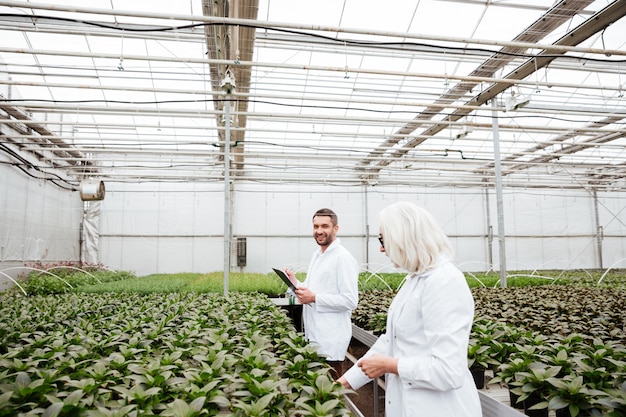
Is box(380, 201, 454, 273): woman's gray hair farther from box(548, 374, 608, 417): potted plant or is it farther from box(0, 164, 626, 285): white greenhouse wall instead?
box(0, 164, 626, 285): white greenhouse wall

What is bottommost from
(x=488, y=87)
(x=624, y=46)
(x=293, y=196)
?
(x=293, y=196)

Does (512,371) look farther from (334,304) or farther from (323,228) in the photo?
(323,228)

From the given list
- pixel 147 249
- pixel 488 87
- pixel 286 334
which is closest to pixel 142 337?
pixel 286 334

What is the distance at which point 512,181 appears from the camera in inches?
668

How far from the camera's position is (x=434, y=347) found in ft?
4.84

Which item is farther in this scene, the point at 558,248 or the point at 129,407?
the point at 558,248

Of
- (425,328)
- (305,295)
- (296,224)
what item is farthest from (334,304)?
(296,224)

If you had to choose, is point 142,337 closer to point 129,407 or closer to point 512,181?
point 129,407

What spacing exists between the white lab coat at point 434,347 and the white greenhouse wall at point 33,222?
863 centimetres

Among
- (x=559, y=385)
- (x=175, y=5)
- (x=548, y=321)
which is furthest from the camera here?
(x=175, y=5)

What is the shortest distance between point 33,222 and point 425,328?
12.2 meters

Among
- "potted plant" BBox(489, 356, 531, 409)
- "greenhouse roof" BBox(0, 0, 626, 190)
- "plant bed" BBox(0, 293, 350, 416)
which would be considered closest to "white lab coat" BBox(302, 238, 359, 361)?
"plant bed" BBox(0, 293, 350, 416)

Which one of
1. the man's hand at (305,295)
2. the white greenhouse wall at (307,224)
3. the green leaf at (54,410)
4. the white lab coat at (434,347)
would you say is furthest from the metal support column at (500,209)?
the green leaf at (54,410)

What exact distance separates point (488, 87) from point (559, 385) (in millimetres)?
7049
